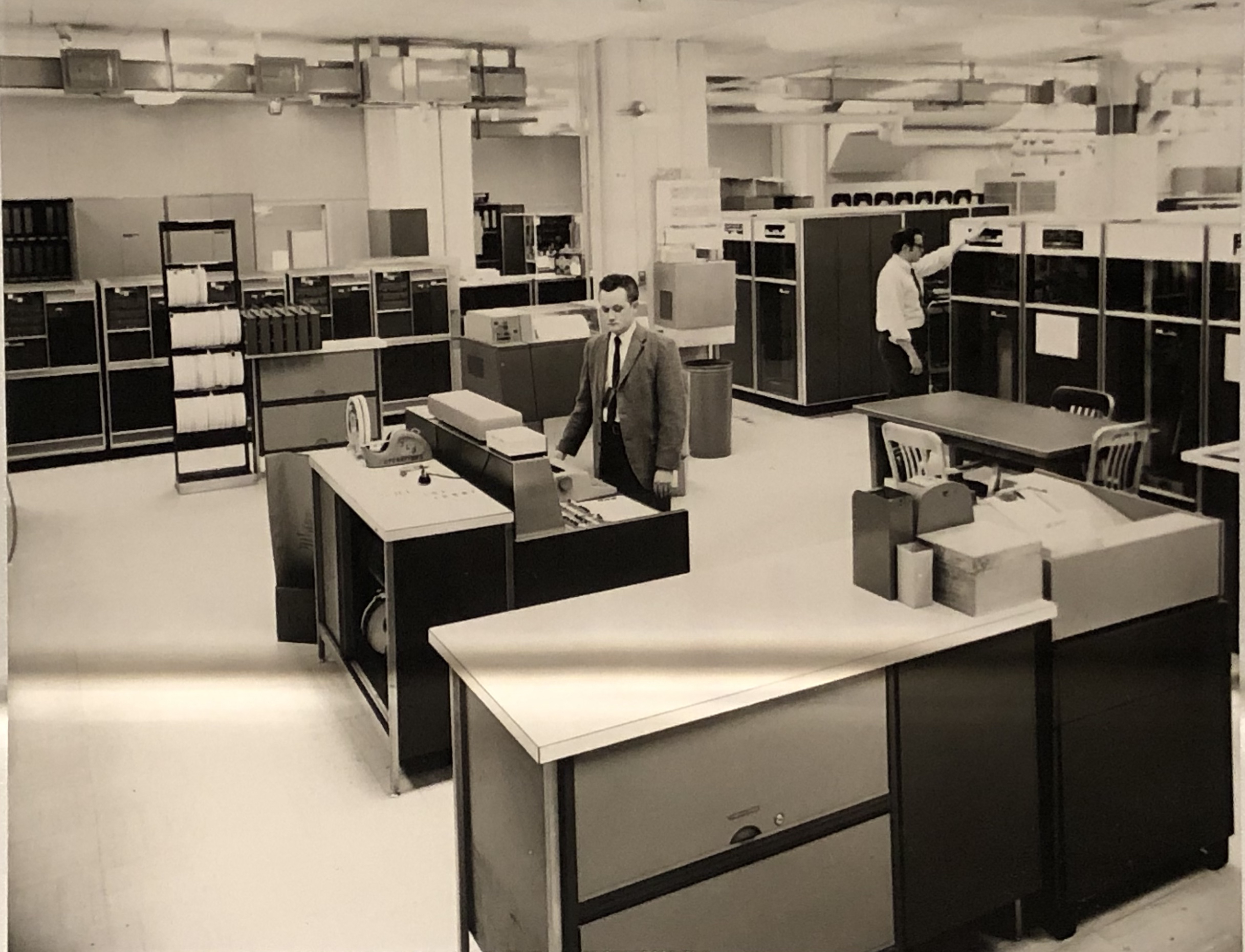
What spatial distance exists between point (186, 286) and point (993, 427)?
4872mm

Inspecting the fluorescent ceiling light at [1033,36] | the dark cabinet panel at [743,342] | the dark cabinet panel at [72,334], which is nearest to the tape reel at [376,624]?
the dark cabinet panel at [72,334]

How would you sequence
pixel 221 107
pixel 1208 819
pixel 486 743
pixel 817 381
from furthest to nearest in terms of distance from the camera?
1. pixel 221 107
2. pixel 817 381
3. pixel 1208 819
4. pixel 486 743

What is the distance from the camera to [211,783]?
3.95 meters

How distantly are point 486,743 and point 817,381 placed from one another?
24.9 ft

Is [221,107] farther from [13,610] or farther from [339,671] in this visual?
[339,671]

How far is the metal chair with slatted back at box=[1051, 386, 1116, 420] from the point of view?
595 centimetres

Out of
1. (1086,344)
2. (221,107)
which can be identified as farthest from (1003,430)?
(221,107)

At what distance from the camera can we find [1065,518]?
10.3 feet

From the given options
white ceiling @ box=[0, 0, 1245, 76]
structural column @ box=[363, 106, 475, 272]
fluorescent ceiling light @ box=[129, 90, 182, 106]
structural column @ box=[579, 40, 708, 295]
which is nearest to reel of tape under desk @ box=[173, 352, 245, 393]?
fluorescent ceiling light @ box=[129, 90, 182, 106]

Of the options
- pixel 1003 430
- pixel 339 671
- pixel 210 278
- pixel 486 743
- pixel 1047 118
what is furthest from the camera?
pixel 1047 118

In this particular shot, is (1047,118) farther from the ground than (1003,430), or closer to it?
farther from the ground

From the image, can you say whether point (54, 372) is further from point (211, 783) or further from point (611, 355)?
point (211, 783)

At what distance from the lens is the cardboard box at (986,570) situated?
2.70 metres

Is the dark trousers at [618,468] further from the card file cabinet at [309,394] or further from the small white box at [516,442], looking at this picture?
the card file cabinet at [309,394]
